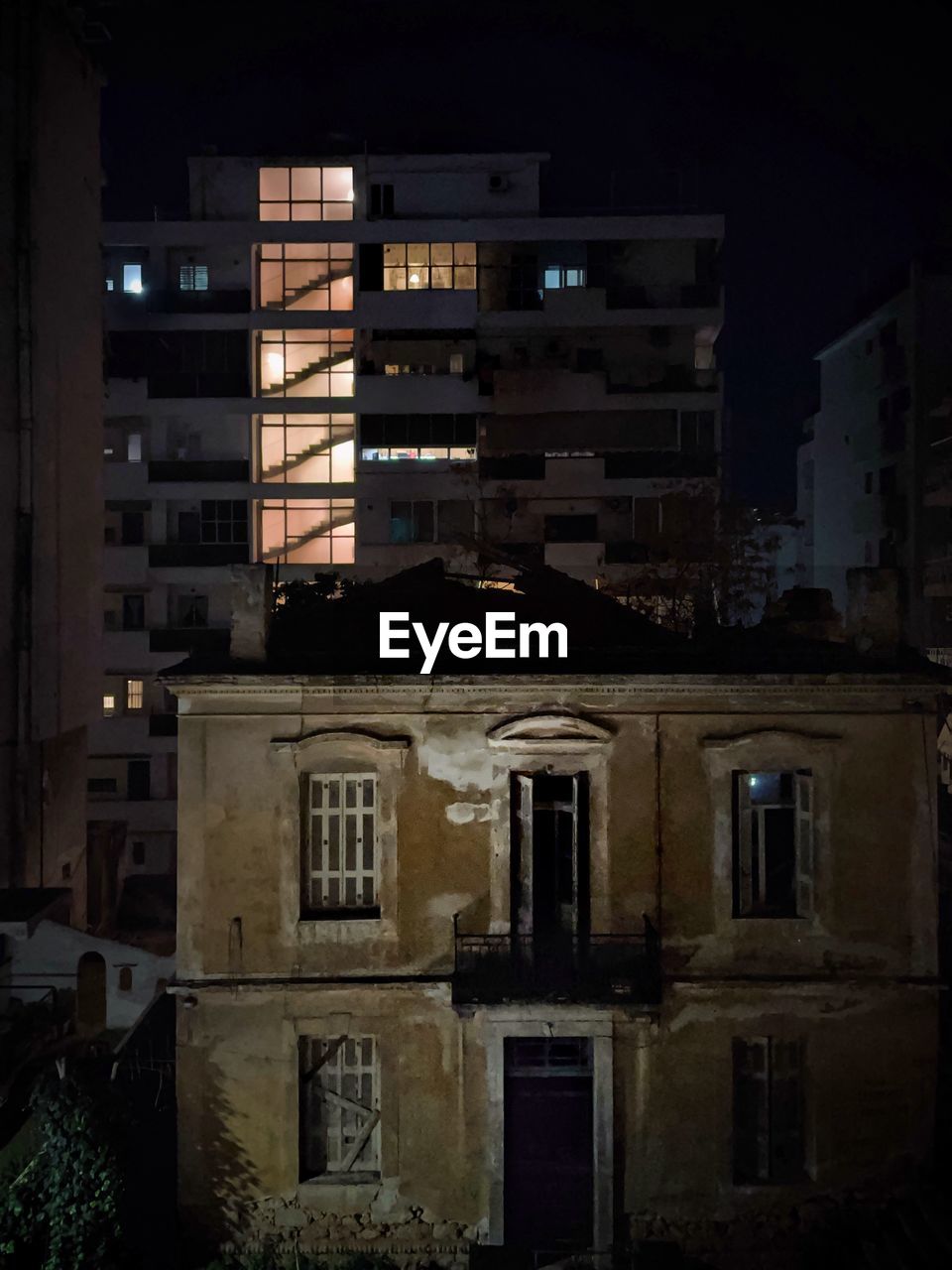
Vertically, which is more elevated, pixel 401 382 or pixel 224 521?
pixel 401 382

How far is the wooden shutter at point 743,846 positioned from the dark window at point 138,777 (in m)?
30.6

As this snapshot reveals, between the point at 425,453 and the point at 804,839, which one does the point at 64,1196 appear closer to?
the point at 804,839

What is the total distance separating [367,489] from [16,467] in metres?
17.2

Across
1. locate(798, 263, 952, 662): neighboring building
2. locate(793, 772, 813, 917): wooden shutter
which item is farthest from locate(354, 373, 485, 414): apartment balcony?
locate(793, 772, 813, 917): wooden shutter

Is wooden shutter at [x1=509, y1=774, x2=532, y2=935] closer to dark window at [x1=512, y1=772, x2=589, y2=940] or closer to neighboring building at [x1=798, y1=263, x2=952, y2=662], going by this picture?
dark window at [x1=512, y1=772, x2=589, y2=940]

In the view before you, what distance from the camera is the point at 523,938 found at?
1672 centimetres

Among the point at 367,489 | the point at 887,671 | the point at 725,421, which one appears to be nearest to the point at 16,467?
the point at 367,489

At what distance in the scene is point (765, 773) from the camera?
676 inches

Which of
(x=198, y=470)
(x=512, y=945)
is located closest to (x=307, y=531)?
(x=198, y=470)

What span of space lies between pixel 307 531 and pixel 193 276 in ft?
41.6

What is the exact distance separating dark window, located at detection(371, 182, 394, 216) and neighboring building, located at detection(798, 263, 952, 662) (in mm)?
24049

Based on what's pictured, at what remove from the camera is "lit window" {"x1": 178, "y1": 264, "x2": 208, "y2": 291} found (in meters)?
43.5

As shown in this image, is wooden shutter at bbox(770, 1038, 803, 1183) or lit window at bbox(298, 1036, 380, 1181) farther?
wooden shutter at bbox(770, 1038, 803, 1183)

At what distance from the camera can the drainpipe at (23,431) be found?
91.1ft
